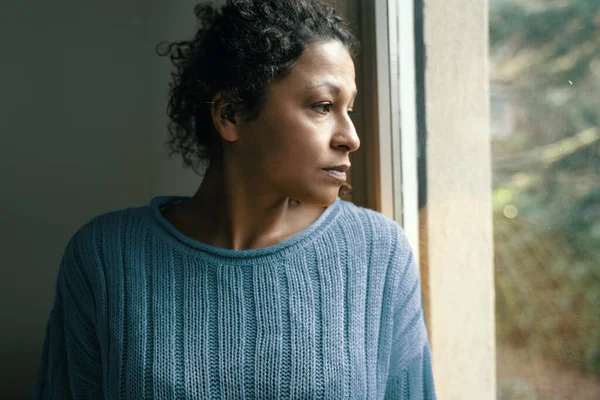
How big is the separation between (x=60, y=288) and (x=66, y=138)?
475 mm

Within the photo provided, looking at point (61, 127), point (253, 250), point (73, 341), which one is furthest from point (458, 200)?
point (61, 127)

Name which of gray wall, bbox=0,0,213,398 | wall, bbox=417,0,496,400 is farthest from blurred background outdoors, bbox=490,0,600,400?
gray wall, bbox=0,0,213,398

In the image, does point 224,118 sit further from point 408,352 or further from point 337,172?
point 408,352

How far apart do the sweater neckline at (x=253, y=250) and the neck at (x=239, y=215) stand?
0.10ft

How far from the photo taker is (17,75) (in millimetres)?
1430

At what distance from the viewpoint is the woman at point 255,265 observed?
38.4 inches

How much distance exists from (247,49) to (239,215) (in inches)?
12.0

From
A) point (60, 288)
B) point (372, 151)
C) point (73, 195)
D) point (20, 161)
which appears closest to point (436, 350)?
point (372, 151)

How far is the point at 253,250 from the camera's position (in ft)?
3.46

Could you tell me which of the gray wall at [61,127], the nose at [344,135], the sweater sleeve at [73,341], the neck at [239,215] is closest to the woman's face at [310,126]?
the nose at [344,135]

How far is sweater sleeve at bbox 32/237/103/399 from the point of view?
1096 mm

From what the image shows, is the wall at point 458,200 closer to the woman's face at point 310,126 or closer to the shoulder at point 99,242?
the woman's face at point 310,126

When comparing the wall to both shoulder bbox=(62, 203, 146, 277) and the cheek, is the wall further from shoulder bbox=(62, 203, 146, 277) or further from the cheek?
shoulder bbox=(62, 203, 146, 277)

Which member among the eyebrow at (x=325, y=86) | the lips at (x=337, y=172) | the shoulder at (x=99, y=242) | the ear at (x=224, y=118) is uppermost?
the eyebrow at (x=325, y=86)
